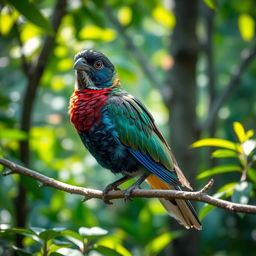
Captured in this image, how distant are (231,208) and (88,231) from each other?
1090mm

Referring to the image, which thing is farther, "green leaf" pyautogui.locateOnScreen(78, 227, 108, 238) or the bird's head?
the bird's head

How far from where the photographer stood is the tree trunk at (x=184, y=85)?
5578 millimetres

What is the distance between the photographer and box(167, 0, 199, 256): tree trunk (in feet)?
18.3

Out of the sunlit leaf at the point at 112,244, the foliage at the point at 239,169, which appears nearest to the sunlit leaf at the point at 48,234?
the sunlit leaf at the point at 112,244

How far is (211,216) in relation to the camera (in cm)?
565

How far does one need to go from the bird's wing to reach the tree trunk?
4.91 ft

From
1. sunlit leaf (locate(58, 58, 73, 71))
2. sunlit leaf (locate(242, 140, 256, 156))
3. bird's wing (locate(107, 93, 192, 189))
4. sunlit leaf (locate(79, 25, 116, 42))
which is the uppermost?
sunlit leaf (locate(79, 25, 116, 42))

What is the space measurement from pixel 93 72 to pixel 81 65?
0.16 m

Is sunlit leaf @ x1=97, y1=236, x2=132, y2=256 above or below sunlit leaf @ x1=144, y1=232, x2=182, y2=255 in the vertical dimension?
Result: below

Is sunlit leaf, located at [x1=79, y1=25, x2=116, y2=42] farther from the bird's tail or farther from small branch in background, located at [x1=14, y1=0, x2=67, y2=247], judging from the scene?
the bird's tail

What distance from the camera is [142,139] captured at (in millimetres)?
3998

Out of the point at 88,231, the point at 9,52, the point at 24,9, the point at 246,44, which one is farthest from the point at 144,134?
the point at 246,44

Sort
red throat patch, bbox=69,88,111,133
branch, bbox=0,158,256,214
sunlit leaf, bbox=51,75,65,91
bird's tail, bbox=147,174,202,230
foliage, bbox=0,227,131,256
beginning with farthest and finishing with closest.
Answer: sunlit leaf, bbox=51,75,65,91
red throat patch, bbox=69,88,111,133
bird's tail, bbox=147,174,202,230
foliage, bbox=0,227,131,256
branch, bbox=0,158,256,214

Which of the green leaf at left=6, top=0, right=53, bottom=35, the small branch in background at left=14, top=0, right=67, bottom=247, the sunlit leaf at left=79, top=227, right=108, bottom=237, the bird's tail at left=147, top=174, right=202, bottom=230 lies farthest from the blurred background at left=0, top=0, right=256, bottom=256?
the sunlit leaf at left=79, top=227, right=108, bottom=237
